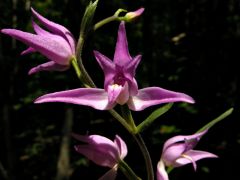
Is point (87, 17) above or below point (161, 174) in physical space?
above

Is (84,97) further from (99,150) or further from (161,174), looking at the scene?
(161,174)

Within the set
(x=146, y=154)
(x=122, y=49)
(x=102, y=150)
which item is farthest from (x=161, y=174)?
(x=122, y=49)

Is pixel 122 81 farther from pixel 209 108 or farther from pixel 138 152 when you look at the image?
pixel 209 108

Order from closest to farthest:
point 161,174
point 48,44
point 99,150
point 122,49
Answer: point 122,49, point 48,44, point 99,150, point 161,174

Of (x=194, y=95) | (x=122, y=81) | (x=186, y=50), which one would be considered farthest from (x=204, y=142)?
(x=122, y=81)

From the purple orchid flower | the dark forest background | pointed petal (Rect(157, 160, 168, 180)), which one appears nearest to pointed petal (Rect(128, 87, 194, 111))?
the purple orchid flower

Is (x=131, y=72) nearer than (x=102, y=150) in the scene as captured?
Yes

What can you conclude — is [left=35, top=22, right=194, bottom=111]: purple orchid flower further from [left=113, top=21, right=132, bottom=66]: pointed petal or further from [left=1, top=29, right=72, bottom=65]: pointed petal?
[left=1, top=29, right=72, bottom=65]: pointed petal
